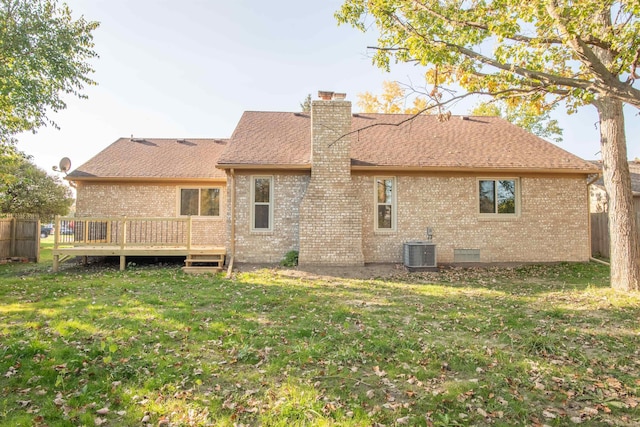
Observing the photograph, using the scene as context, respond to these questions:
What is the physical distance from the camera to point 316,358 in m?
4.15

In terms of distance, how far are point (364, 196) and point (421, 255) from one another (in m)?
2.62

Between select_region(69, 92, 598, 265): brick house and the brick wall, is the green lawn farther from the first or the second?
the brick wall

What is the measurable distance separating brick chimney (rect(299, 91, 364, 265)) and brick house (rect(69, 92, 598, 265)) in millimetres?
31

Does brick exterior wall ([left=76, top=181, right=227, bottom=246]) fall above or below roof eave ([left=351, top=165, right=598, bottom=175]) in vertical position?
below

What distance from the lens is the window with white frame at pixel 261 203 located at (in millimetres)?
11352

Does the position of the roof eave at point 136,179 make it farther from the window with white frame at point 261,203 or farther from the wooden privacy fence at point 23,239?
the wooden privacy fence at point 23,239

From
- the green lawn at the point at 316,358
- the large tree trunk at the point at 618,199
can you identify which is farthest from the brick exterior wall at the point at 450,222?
the green lawn at the point at 316,358

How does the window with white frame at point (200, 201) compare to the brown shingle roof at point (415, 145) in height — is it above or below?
below

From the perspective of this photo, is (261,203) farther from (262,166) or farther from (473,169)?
(473,169)

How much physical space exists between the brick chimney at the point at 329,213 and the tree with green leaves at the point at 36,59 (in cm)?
895

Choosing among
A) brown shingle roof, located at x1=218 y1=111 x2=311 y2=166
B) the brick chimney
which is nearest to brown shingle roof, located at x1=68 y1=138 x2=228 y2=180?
brown shingle roof, located at x1=218 y1=111 x2=311 y2=166

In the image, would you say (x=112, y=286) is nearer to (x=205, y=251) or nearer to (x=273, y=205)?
(x=205, y=251)

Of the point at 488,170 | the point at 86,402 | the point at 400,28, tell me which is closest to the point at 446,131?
the point at 488,170

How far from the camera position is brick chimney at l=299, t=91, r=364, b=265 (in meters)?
10.8
